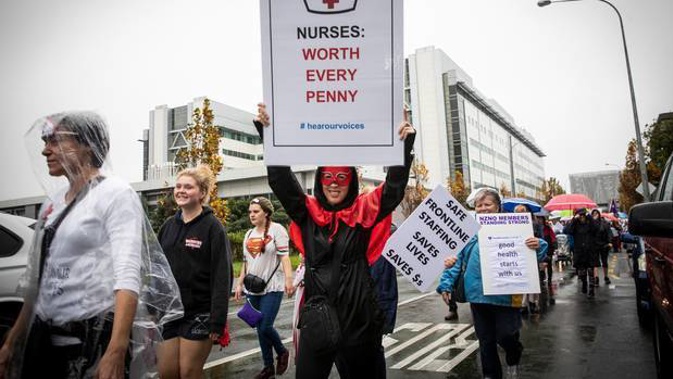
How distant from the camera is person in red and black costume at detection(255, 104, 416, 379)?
2436 millimetres

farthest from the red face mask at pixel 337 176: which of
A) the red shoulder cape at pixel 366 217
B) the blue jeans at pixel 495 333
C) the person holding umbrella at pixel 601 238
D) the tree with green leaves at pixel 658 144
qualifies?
the tree with green leaves at pixel 658 144

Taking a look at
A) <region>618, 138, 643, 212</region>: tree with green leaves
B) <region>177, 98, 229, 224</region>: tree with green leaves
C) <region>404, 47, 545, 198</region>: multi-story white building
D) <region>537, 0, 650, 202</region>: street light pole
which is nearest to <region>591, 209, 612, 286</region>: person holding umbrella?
<region>537, 0, 650, 202</region>: street light pole

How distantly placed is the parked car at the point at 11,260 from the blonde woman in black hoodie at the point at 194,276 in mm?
1706

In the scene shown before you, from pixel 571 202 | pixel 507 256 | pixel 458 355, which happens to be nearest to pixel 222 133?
pixel 571 202

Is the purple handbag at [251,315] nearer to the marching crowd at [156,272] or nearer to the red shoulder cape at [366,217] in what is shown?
the marching crowd at [156,272]

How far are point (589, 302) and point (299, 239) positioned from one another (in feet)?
30.3

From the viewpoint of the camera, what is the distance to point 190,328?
3229 mm

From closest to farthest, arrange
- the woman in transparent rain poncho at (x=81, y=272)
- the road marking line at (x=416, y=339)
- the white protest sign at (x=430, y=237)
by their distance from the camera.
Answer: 1. the woman in transparent rain poncho at (x=81, y=272)
2. the white protest sign at (x=430, y=237)
3. the road marking line at (x=416, y=339)

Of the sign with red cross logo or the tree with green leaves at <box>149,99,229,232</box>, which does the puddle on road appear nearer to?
the sign with red cross logo

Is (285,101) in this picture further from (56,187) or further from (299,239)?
(56,187)

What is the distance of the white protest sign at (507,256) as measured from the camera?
395cm

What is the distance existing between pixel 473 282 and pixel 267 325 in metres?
2.23

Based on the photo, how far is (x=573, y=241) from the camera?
1127 centimetres

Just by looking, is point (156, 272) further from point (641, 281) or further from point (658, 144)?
point (658, 144)
